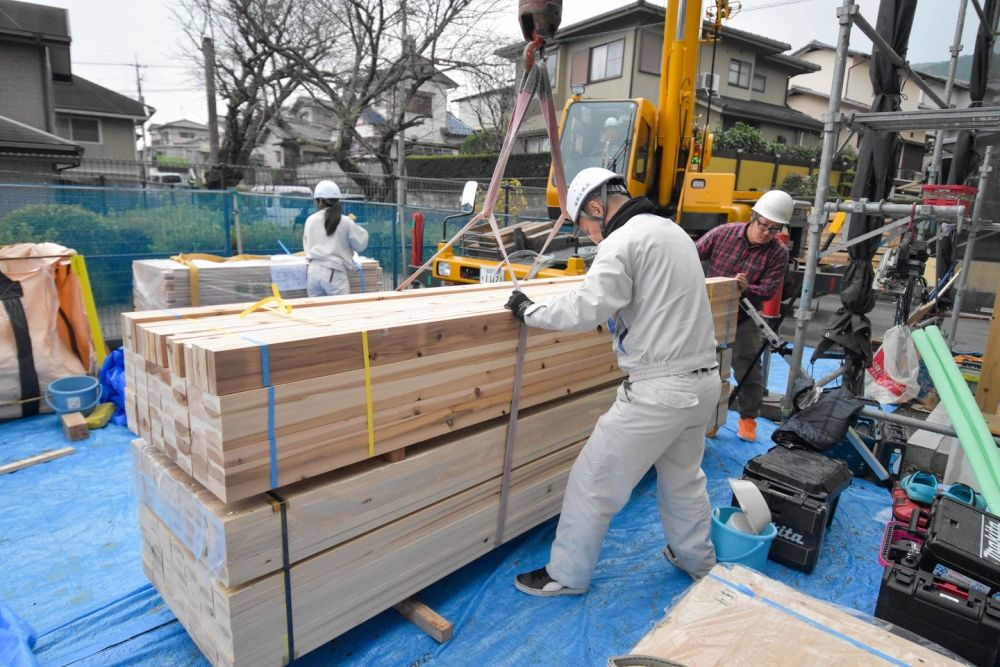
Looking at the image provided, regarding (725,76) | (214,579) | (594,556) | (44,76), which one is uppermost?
(725,76)

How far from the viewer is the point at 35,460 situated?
169 inches

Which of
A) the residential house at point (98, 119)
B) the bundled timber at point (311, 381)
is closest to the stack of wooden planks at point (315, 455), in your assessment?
the bundled timber at point (311, 381)

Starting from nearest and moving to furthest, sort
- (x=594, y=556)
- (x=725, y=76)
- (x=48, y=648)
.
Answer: (x=48, y=648), (x=594, y=556), (x=725, y=76)

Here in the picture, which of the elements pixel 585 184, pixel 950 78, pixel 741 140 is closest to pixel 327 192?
pixel 585 184

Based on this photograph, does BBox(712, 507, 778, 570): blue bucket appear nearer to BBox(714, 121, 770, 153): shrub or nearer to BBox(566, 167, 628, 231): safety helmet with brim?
BBox(566, 167, 628, 231): safety helmet with brim

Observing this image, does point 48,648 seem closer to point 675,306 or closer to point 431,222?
point 675,306

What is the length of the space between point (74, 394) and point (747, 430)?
5.89 metres

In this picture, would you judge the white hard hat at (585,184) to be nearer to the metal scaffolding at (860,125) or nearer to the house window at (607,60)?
the metal scaffolding at (860,125)

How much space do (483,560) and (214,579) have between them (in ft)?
5.34

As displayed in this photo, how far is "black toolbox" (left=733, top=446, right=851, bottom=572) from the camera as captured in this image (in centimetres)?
342

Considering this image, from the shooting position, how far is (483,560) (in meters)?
3.39

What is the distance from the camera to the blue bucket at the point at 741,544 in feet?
10.8

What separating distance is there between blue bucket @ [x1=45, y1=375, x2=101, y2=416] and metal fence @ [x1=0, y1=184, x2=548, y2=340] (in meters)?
2.52

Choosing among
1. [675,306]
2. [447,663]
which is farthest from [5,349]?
[675,306]
